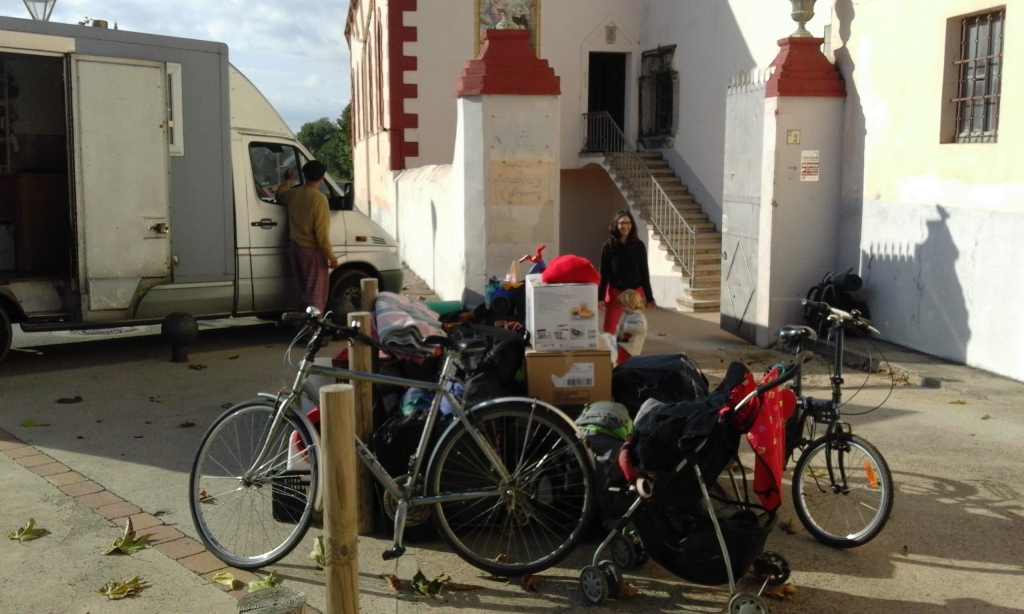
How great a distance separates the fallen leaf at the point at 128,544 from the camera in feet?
16.4

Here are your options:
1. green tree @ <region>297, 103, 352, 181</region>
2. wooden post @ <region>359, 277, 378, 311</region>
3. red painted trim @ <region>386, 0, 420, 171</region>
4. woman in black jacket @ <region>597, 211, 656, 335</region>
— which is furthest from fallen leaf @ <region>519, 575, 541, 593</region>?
green tree @ <region>297, 103, 352, 181</region>

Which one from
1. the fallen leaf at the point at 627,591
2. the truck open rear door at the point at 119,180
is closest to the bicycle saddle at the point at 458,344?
the fallen leaf at the point at 627,591

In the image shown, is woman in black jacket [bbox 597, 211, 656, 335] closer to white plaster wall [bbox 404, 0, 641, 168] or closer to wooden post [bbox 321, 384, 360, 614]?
wooden post [bbox 321, 384, 360, 614]

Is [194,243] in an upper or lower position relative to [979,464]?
upper

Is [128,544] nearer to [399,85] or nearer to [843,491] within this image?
[843,491]

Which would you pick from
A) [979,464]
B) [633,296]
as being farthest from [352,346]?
[979,464]

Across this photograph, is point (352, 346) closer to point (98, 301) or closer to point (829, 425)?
point (829, 425)

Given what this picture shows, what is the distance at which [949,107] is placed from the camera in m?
9.89

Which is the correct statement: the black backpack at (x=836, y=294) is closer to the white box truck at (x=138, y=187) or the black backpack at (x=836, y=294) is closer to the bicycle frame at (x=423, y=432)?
the white box truck at (x=138, y=187)

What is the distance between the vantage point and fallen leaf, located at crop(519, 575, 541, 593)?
4.61 metres

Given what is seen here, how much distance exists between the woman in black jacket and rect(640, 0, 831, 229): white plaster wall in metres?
7.51

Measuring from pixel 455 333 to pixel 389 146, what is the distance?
16.6 m

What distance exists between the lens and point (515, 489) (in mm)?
4742

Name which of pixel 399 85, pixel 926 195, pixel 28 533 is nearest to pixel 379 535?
pixel 28 533
